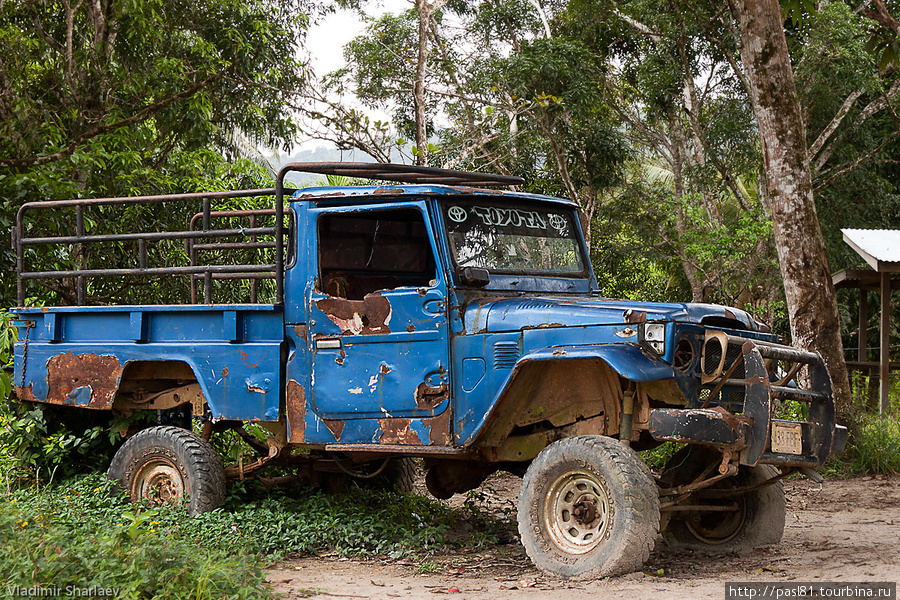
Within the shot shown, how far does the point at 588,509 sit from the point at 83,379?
3.80 meters

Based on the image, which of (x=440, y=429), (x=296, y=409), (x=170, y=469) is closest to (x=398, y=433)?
Answer: (x=440, y=429)

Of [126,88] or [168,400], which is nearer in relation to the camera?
[168,400]

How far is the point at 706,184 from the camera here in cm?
1844

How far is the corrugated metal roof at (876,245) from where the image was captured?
1085 centimetres

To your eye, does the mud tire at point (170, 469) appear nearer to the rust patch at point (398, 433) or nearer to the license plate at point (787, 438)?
the rust patch at point (398, 433)

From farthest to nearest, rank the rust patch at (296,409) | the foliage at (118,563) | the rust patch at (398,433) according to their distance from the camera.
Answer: the rust patch at (296,409), the rust patch at (398,433), the foliage at (118,563)

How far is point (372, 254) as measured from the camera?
666 cm

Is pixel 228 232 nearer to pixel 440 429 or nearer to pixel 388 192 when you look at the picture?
pixel 388 192

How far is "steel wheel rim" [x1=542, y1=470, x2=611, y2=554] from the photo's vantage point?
5027mm

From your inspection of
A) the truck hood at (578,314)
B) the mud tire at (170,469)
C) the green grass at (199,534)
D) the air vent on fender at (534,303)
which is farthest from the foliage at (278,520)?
the air vent on fender at (534,303)

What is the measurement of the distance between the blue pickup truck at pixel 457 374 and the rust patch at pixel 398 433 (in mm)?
13

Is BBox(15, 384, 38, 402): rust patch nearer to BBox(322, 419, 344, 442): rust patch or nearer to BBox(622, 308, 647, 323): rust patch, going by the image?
BBox(322, 419, 344, 442): rust patch

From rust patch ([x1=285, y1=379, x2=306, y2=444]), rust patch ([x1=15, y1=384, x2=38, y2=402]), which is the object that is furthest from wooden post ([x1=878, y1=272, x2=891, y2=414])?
rust patch ([x1=15, y1=384, x2=38, y2=402])

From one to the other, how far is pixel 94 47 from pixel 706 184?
1201 cm
